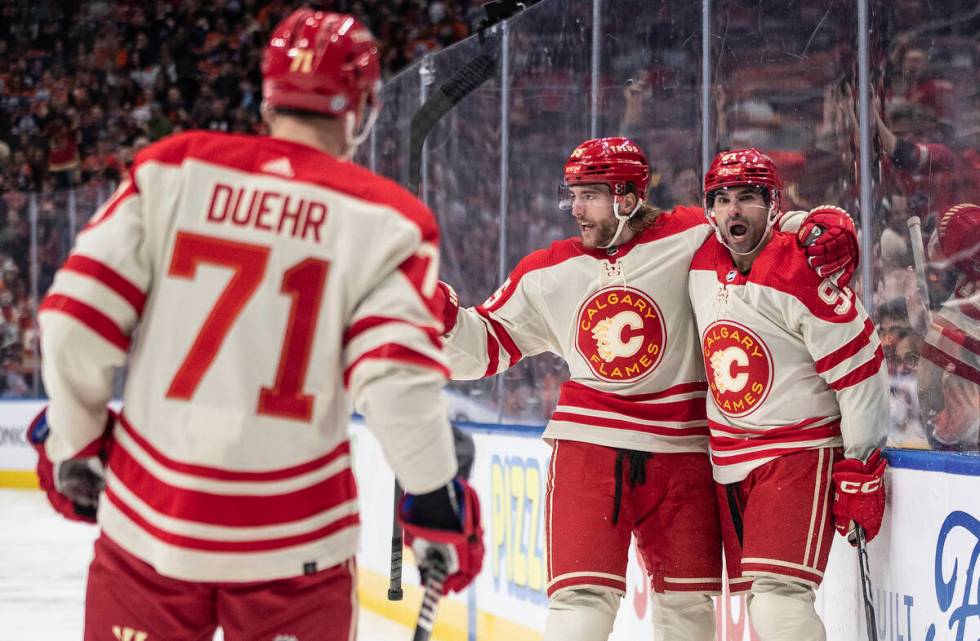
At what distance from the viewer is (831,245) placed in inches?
99.6

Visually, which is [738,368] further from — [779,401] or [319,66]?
[319,66]

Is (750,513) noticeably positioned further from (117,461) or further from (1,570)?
(1,570)

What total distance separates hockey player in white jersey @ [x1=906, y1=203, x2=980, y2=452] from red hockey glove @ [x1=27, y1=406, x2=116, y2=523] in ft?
6.00

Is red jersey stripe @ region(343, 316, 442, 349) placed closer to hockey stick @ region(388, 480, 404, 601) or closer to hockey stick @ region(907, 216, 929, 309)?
hockey stick @ region(907, 216, 929, 309)

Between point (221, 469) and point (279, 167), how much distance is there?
36 centimetres

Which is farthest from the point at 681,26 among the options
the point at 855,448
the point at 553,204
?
the point at 855,448

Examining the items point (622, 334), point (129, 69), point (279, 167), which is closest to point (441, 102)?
point (622, 334)

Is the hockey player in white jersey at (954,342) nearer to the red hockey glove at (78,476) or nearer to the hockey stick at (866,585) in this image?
the hockey stick at (866,585)

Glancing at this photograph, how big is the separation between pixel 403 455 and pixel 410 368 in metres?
0.11

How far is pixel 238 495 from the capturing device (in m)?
1.55

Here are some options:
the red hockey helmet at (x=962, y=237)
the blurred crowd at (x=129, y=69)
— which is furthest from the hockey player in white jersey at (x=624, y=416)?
the blurred crowd at (x=129, y=69)

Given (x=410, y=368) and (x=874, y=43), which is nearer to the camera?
(x=410, y=368)

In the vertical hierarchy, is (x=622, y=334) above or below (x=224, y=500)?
above

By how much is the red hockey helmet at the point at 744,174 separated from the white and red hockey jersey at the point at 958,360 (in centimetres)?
46
